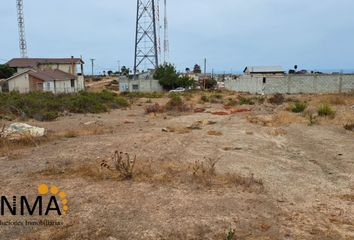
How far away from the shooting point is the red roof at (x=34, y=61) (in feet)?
185

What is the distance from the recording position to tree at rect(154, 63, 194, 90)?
51750 millimetres

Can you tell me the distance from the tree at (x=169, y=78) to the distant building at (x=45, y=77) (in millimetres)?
11380

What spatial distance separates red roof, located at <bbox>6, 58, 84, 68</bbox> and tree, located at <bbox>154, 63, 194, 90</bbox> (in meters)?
15.7

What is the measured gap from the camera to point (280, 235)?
4688mm

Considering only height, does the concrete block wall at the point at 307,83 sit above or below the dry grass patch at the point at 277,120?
above

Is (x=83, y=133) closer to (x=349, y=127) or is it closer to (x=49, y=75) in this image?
(x=349, y=127)

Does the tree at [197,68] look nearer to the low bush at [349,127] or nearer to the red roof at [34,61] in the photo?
the red roof at [34,61]

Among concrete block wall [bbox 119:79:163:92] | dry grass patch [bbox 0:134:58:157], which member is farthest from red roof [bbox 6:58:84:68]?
dry grass patch [bbox 0:134:58:157]

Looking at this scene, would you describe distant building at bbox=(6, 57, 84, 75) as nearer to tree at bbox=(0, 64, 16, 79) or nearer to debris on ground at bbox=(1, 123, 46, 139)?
tree at bbox=(0, 64, 16, 79)

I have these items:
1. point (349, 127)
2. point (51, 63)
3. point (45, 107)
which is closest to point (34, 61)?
point (51, 63)

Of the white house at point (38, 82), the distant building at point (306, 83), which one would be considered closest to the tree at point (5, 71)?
the white house at point (38, 82)

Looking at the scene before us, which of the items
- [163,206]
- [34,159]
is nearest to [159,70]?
[34,159]

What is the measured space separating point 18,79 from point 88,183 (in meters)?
41.4

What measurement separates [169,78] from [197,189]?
45722 millimetres
